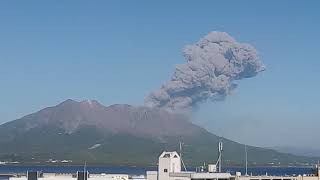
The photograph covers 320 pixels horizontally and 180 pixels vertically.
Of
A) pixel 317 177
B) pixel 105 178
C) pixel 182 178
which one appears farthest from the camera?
pixel 105 178

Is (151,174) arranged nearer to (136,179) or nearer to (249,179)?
(249,179)

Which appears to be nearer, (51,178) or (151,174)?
(151,174)

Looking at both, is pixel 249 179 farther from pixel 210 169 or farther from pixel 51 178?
pixel 51 178

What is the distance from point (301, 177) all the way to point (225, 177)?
491 inches

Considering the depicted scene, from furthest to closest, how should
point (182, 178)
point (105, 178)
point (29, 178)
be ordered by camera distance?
point (105, 178), point (29, 178), point (182, 178)

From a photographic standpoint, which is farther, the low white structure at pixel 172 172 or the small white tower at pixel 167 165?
the small white tower at pixel 167 165

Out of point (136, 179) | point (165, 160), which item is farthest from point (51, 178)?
point (165, 160)

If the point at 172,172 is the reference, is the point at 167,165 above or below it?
above

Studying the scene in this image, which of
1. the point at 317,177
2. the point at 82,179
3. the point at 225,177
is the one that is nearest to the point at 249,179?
the point at 225,177

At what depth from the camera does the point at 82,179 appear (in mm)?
130750

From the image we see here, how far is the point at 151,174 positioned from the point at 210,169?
10.4 metres

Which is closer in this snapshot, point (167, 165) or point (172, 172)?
point (172, 172)

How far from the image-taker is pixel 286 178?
117 m

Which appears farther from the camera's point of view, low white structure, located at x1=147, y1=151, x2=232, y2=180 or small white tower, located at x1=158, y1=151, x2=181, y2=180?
small white tower, located at x1=158, y1=151, x2=181, y2=180
